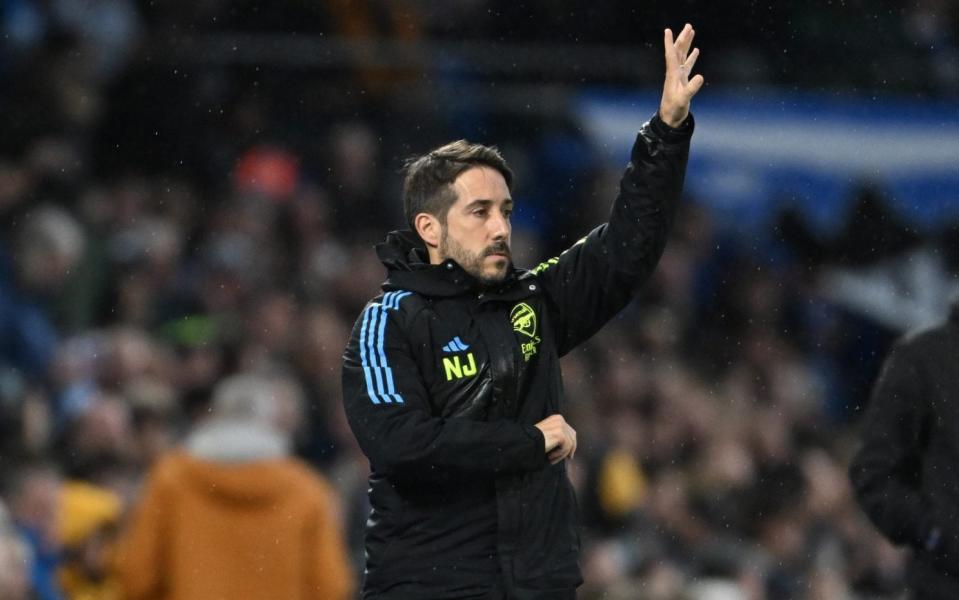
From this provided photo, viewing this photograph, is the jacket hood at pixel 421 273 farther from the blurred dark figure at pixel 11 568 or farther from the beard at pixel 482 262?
the blurred dark figure at pixel 11 568

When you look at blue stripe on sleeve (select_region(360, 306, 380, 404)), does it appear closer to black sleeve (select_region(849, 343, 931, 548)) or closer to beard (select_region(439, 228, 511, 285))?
beard (select_region(439, 228, 511, 285))

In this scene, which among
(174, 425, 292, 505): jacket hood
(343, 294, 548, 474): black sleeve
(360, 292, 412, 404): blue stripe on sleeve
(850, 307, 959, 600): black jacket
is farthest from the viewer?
(174, 425, 292, 505): jacket hood

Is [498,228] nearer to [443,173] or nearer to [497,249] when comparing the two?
[497,249]

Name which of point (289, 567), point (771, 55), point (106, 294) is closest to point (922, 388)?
point (289, 567)

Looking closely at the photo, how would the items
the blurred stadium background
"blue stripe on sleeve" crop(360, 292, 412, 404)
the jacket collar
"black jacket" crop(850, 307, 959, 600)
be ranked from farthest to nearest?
1. the blurred stadium background
2. "black jacket" crop(850, 307, 959, 600)
3. the jacket collar
4. "blue stripe on sleeve" crop(360, 292, 412, 404)

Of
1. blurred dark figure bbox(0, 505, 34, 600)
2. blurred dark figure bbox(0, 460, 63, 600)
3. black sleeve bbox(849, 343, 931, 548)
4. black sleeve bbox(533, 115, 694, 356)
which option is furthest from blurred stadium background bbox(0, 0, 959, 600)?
black sleeve bbox(533, 115, 694, 356)

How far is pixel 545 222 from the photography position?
11.9 m

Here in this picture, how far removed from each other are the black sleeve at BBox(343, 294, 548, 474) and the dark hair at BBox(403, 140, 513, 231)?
26 cm

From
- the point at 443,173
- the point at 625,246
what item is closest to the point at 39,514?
the point at 443,173

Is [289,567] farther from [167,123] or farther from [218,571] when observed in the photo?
[167,123]

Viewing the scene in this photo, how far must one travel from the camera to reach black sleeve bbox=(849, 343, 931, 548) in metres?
5.50

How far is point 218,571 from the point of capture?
6746 mm

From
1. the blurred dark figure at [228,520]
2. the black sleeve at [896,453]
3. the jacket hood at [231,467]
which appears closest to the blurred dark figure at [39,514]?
the blurred dark figure at [228,520]

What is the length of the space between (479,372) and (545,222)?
7.42 meters
